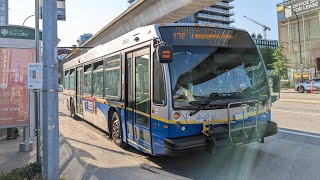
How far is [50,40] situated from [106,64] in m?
4.32

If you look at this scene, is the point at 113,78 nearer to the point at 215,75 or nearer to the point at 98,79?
the point at 98,79

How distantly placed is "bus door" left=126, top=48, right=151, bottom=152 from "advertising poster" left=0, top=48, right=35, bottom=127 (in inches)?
103

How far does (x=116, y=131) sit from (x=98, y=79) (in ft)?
7.14

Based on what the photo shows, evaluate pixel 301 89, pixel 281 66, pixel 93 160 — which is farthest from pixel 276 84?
pixel 281 66

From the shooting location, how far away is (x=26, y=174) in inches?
211

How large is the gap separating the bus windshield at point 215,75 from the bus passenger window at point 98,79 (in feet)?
14.1

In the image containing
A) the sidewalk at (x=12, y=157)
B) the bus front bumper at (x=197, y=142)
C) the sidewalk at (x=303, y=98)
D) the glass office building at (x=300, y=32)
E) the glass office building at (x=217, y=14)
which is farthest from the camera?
the glass office building at (x=217, y=14)

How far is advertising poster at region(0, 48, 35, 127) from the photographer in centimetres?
790

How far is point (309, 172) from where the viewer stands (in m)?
5.88

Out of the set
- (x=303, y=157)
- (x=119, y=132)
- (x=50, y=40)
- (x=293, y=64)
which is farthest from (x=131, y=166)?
(x=293, y=64)

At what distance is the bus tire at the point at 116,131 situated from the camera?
821 cm

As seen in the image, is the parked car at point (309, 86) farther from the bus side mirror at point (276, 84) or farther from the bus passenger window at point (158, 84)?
the bus passenger window at point (158, 84)

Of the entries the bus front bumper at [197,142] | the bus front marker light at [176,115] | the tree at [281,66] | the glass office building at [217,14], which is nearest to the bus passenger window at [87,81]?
the bus front marker light at [176,115]

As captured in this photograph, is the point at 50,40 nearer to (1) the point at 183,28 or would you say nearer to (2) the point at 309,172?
(1) the point at 183,28
